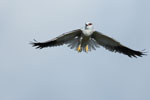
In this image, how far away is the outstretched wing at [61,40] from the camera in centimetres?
1778

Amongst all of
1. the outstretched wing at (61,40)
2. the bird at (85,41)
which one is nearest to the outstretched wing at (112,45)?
the bird at (85,41)

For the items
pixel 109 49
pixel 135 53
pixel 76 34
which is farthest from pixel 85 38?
pixel 135 53

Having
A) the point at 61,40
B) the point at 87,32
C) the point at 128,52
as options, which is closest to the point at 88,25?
the point at 87,32

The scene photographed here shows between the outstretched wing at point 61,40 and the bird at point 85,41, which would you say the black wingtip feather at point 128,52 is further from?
the outstretched wing at point 61,40

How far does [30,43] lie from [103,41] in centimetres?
394

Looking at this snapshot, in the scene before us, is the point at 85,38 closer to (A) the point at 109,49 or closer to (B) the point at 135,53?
(A) the point at 109,49

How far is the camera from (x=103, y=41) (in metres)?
18.5

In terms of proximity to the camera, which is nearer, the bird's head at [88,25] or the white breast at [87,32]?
the bird's head at [88,25]

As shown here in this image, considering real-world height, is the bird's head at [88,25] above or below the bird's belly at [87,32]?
above

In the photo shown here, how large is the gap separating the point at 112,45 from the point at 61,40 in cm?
287

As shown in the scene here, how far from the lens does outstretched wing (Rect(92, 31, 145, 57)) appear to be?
18144mm

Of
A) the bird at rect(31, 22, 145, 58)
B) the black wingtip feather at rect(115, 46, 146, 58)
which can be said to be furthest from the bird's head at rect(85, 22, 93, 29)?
the black wingtip feather at rect(115, 46, 146, 58)

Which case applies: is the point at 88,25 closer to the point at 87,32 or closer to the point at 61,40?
the point at 87,32

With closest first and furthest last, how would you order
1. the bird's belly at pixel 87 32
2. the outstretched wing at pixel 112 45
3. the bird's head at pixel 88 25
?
the bird's head at pixel 88 25, the bird's belly at pixel 87 32, the outstretched wing at pixel 112 45
